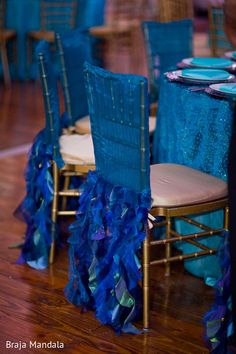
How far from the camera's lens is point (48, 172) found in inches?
126

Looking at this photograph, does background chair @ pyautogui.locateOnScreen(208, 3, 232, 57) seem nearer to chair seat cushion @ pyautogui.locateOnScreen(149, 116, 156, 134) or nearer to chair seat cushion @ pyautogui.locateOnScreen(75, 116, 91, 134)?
Answer: chair seat cushion @ pyautogui.locateOnScreen(149, 116, 156, 134)

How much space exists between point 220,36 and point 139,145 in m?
3.02

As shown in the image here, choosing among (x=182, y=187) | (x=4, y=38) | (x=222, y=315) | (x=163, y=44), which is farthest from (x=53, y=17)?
(x=222, y=315)

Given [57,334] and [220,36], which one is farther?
[220,36]

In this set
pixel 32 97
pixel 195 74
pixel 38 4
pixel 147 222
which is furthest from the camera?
pixel 38 4

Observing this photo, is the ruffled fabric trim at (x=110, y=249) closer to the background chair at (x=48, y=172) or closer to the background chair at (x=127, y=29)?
the background chair at (x=48, y=172)

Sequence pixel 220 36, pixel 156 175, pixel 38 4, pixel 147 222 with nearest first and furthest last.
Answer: pixel 147 222 → pixel 156 175 → pixel 220 36 → pixel 38 4

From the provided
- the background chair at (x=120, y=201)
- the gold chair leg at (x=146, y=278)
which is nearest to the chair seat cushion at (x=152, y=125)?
the background chair at (x=120, y=201)

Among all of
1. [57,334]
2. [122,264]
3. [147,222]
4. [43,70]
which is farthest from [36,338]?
[43,70]

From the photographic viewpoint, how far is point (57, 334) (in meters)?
2.64

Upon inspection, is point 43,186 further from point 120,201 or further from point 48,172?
point 120,201

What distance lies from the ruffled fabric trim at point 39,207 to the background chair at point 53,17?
13.5 feet

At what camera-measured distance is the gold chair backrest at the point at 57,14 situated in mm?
7258

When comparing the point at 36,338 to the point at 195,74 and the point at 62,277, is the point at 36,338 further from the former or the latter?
the point at 195,74
